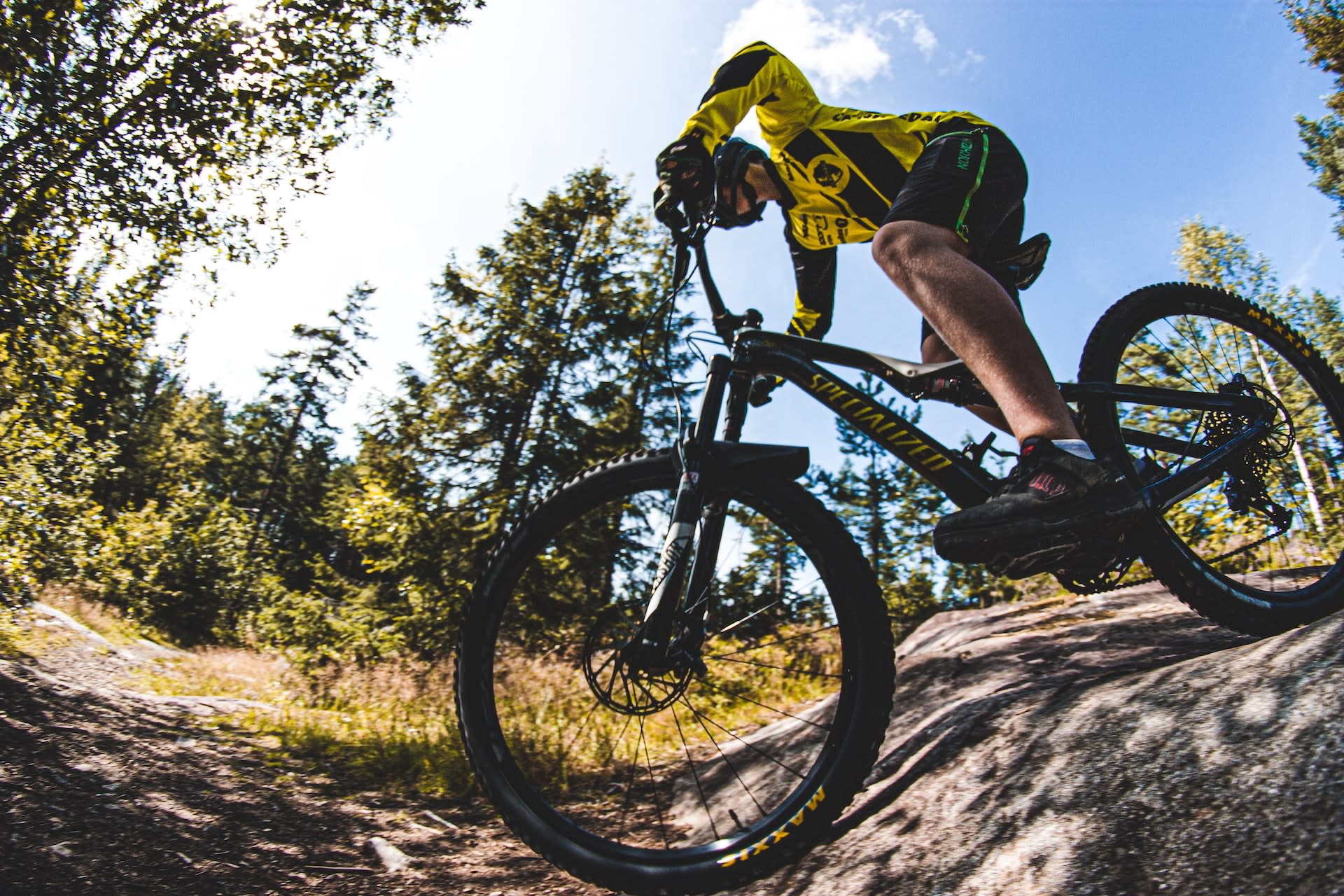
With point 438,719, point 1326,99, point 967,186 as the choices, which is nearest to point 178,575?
point 438,719

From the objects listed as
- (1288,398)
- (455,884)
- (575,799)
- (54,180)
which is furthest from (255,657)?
(1288,398)

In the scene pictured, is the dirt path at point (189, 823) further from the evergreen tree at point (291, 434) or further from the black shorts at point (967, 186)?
the evergreen tree at point (291, 434)

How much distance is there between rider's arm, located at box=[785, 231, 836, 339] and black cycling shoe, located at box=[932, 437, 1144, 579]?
110cm

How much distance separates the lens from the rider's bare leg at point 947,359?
7.27ft

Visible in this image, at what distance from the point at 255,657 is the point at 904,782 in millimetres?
23086

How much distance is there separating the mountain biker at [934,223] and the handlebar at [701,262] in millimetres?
98

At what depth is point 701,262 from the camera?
82.2 inches

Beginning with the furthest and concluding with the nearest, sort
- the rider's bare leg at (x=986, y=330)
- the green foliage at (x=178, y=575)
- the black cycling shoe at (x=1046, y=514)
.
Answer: the green foliage at (x=178, y=575) → the rider's bare leg at (x=986, y=330) → the black cycling shoe at (x=1046, y=514)

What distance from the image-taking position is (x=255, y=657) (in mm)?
19922

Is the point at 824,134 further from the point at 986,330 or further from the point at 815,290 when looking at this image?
the point at 986,330

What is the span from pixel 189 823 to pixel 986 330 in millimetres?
3751

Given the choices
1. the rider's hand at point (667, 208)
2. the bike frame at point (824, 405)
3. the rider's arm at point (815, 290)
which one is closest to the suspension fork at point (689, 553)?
the bike frame at point (824, 405)

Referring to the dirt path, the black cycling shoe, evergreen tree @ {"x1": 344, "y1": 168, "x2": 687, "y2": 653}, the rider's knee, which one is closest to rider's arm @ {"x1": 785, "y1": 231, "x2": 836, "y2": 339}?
the rider's knee

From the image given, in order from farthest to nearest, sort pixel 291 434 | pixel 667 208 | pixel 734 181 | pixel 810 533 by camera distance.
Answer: pixel 291 434, pixel 734 181, pixel 667 208, pixel 810 533
